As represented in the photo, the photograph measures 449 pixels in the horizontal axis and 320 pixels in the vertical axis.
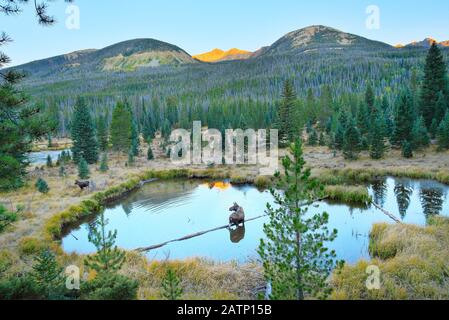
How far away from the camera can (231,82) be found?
18375cm

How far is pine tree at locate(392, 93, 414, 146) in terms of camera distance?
38594 mm

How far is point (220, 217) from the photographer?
2314 cm

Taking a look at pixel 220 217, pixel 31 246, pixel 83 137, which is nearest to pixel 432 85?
pixel 220 217

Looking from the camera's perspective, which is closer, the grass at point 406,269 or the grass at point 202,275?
the grass at point 406,269

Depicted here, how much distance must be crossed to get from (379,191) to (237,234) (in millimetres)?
13833

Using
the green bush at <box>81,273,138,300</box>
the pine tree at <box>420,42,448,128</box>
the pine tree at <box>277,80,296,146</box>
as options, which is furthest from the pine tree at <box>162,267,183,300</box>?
the pine tree at <box>420,42,448,128</box>

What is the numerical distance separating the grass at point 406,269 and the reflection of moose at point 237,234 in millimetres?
6901

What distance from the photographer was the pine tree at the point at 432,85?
43.6m

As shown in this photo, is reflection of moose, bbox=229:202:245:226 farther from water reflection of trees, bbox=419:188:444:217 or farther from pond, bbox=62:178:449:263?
water reflection of trees, bbox=419:188:444:217

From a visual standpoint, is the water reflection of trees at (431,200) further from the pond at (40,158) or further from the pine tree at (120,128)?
the pond at (40,158)

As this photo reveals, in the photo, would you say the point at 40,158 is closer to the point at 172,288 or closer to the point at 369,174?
the point at 369,174

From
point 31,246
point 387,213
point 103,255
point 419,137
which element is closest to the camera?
point 103,255

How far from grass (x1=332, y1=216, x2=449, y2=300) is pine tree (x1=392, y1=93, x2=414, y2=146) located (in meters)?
26.1

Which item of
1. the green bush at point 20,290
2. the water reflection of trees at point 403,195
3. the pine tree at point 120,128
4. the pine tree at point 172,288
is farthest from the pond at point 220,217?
the pine tree at point 120,128
